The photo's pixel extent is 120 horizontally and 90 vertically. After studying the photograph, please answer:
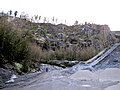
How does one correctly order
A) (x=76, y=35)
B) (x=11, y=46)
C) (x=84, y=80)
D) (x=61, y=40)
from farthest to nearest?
1. (x=76, y=35)
2. (x=61, y=40)
3. (x=11, y=46)
4. (x=84, y=80)

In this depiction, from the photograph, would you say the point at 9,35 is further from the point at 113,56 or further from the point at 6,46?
the point at 113,56

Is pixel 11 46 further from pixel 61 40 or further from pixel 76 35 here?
pixel 76 35

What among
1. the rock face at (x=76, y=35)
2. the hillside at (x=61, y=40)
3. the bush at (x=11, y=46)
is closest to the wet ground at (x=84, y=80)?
the bush at (x=11, y=46)

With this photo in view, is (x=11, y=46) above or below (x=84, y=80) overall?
above

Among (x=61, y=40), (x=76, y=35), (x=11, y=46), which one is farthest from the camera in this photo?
(x=76, y=35)

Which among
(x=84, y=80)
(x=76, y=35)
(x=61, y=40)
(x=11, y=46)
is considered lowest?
(x=84, y=80)

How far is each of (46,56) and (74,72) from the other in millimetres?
8317

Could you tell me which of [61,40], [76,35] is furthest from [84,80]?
[76,35]

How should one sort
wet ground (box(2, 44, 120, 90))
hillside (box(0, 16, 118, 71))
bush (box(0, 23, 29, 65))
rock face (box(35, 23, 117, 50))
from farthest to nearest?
1. rock face (box(35, 23, 117, 50))
2. hillside (box(0, 16, 118, 71))
3. bush (box(0, 23, 29, 65))
4. wet ground (box(2, 44, 120, 90))

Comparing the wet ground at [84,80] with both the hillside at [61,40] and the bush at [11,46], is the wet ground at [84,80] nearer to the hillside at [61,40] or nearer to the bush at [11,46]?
the bush at [11,46]

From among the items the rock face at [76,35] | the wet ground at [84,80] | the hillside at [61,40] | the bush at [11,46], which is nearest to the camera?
the wet ground at [84,80]

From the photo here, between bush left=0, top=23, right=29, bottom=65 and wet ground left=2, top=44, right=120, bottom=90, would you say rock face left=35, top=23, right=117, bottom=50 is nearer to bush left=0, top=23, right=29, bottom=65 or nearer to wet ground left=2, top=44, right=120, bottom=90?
bush left=0, top=23, right=29, bottom=65

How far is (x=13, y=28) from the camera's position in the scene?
918 centimetres

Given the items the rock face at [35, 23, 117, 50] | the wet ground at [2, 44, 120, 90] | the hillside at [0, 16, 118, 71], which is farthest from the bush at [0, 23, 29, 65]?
the rock face at [35, 23, 117, 50]
